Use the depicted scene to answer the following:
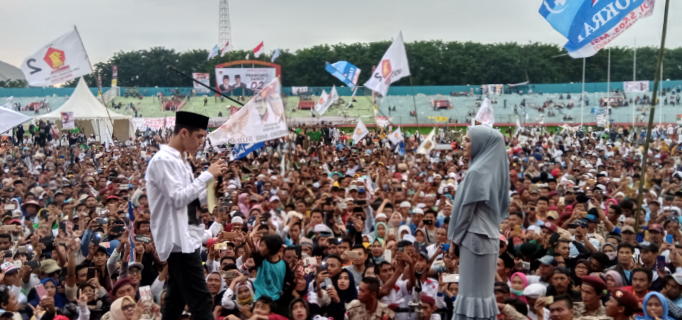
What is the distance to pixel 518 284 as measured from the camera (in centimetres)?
569

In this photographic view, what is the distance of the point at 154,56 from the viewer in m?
77.8

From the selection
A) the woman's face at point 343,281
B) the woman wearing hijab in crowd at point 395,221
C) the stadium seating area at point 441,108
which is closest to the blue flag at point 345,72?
the woman wearing hijab in crowd at point 395,221

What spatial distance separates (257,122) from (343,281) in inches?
162

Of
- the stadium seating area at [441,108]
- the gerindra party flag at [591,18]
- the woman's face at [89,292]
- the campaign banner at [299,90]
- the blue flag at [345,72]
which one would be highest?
the gerindra party flag at [591,18]

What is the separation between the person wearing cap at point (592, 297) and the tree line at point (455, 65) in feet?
219

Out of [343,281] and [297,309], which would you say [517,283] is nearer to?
[343,281]

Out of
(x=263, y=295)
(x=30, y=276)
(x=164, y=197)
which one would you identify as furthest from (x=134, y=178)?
(x=164, y=197)

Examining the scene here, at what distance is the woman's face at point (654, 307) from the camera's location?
191 inches

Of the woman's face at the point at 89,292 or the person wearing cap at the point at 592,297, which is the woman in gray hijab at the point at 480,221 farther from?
the woman's face at the point at 89,292

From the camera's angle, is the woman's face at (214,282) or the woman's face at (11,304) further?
the woman's face at (214,282)

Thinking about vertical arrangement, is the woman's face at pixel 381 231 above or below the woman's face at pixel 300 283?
below

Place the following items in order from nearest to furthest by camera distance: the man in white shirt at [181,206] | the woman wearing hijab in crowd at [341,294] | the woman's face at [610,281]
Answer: the man in white shirt at [181,206]
the woman's face at [610,281]
the woman wearing hijab in crowd at [341,294]

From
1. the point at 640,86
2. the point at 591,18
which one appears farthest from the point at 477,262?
the point at 640,86

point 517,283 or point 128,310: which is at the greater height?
point 128,310
